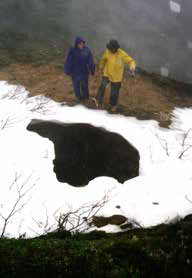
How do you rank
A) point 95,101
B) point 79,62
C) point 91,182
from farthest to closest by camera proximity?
1. point 95,101
2. point 79,62
3. point 91,182

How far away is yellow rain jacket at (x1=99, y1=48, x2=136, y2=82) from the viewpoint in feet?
23.0

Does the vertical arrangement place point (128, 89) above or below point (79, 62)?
below

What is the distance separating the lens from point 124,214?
448 centimetres

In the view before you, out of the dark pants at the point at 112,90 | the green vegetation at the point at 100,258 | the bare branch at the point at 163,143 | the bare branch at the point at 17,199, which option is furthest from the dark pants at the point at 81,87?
the green vegetation at the point at 100,258

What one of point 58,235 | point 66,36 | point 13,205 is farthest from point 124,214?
point 66,36

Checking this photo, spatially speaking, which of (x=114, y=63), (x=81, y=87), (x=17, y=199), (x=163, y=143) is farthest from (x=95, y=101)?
(x=17, y=199)

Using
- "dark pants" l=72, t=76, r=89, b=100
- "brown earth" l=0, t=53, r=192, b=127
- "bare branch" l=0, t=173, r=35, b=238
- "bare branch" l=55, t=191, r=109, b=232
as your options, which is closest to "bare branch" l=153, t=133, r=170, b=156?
"brown earth" l=0, t=53, r=192, b=127

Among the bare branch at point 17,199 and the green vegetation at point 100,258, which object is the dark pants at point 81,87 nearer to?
the bare branch at point 17,199

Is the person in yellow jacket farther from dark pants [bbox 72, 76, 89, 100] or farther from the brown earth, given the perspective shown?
the brown earth

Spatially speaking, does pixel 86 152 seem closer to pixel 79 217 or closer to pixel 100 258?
pixel 79 217

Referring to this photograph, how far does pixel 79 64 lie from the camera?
24.3 feet

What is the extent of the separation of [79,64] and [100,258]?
215 inches

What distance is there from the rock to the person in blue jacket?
1.39m

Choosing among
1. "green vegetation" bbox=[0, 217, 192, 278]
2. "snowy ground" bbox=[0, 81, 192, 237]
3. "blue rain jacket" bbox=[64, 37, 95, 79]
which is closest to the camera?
A: "green vegetation" bbox=[0, 217, 192, 278]
